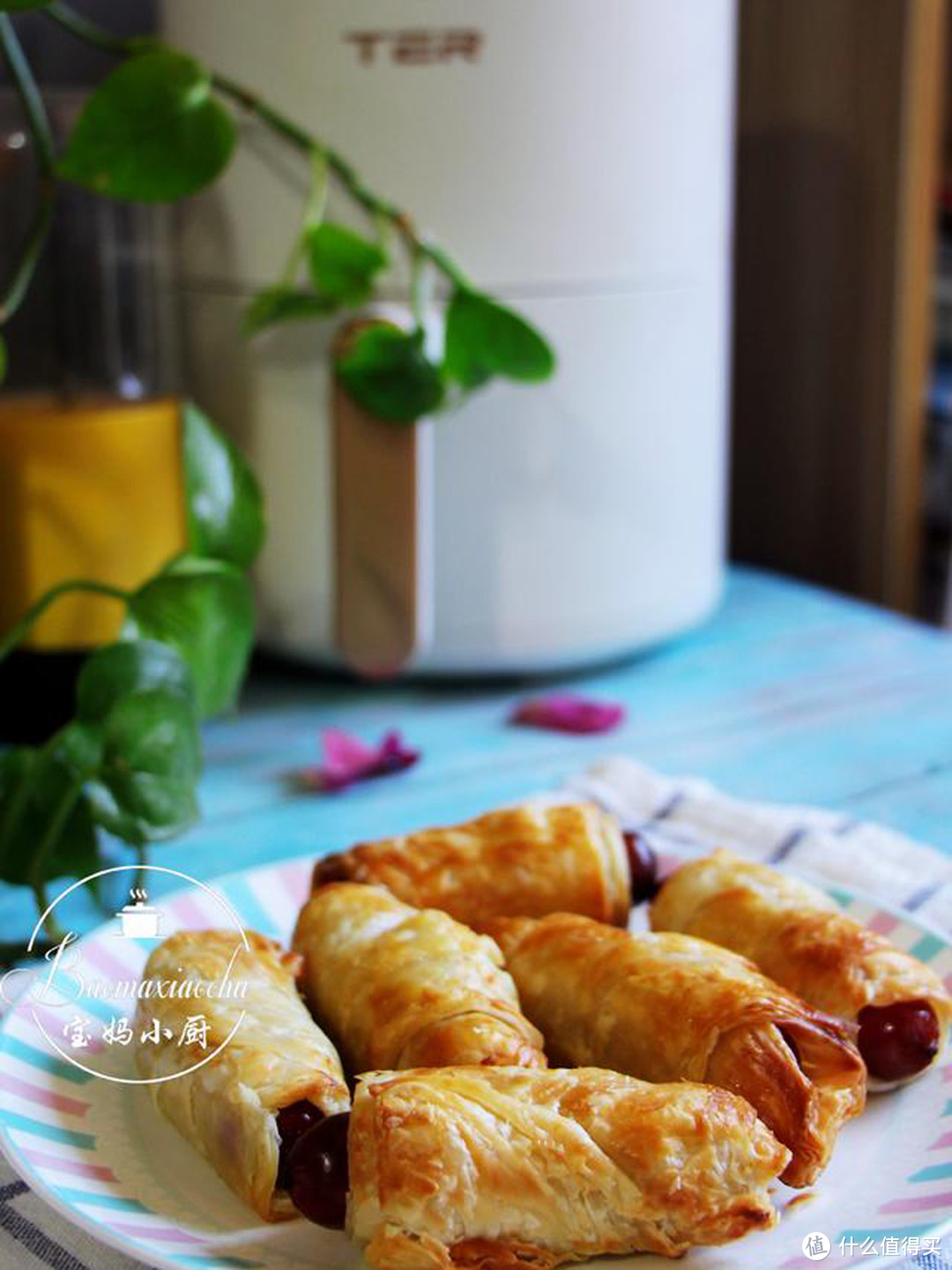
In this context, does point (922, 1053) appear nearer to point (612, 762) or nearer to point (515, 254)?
point (612, 762)

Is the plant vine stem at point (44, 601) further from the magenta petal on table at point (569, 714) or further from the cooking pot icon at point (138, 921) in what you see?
the magenta petal on table at point (569, 714)

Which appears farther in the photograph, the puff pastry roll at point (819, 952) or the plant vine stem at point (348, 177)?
the plant vine stem at point (348, 177)

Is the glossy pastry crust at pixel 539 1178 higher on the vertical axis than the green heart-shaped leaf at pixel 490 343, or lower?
lower

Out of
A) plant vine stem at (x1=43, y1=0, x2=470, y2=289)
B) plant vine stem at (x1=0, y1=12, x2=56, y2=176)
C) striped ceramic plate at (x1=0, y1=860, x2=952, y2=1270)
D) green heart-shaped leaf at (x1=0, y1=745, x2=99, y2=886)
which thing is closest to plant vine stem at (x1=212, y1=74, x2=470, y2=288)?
plant vine stem at (x1=43, y1=0, x2=470, y2=289)

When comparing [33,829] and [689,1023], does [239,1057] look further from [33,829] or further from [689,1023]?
[33,829]

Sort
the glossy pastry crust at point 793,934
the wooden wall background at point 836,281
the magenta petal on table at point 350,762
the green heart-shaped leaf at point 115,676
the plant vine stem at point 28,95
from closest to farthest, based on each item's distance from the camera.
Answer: the glossy pastry crust at point 793,934 → the green heart-shaped leaf at point 115,676 → the plant vine stem at point 28,95 → the magenta petal on table at point 350,762 → the wooden wall background at point 836,281

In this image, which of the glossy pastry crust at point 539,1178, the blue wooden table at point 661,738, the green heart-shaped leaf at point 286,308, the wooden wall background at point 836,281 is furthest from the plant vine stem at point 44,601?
the wooden wall background at point 836,281

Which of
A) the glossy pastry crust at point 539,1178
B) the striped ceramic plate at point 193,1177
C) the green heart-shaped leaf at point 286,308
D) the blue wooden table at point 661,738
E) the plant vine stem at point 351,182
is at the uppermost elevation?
the plant vine stem at point 351,182
